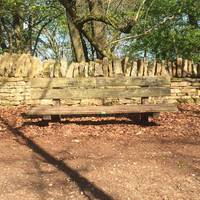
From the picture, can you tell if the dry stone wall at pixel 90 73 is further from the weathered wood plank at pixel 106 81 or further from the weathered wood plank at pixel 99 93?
the weathered wood plank at pixel 99 93

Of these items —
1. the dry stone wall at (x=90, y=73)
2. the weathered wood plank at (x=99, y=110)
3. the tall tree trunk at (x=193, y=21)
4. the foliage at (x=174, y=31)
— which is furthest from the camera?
the tall tree trunk at (x=193, y=21)

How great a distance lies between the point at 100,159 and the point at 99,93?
254 centimetres

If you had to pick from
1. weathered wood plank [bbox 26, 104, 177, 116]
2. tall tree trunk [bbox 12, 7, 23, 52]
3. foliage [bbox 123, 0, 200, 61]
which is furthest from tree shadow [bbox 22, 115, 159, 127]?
tall tree trunk [bbox 12, 7, 23, 52]

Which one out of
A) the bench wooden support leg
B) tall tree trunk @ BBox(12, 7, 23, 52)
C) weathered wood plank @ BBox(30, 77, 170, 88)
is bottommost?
the bench wooden support leg

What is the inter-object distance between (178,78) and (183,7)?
25.6 ft

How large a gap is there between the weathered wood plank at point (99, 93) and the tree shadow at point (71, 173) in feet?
2.97

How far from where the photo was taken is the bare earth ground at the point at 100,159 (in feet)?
16.8

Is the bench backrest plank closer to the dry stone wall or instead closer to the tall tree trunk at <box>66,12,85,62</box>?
the dry stone wall

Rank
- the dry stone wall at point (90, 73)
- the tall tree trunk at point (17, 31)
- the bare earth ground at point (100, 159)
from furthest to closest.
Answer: the tall tree trunk at point (17, 31), the dry stone wall at point (90, 73), the bare earth ground at point (100, 159)

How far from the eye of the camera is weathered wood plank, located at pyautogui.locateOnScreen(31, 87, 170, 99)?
8641 mm

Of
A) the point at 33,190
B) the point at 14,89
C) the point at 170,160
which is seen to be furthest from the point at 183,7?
the point at 33,190

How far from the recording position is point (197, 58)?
18438 millimetres

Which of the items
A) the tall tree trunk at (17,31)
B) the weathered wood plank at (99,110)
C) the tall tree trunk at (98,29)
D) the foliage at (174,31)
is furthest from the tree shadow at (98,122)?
the tall tree trunk at (17,31)

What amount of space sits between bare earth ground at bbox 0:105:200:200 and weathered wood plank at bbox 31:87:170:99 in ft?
1.74
